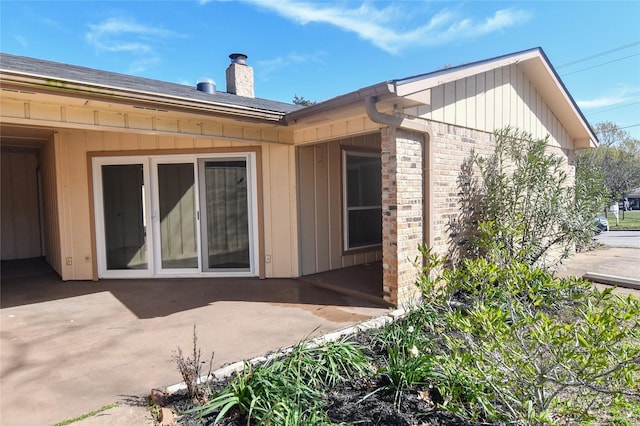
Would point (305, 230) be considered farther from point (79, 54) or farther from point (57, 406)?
point (79, 54)

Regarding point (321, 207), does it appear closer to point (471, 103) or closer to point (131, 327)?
point (471, 103)

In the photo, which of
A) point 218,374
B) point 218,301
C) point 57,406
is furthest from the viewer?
point 218,301

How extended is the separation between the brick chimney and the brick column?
6.05m

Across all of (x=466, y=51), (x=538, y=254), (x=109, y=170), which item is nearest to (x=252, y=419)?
(x=538, y=254)

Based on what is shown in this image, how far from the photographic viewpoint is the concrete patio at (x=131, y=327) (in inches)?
112

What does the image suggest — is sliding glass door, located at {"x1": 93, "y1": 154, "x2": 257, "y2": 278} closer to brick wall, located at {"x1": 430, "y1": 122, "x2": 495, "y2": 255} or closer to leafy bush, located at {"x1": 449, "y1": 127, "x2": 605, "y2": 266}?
brick wall, located at {"x1": 430, "y1": 122, "x2": 495, "y2": 255}

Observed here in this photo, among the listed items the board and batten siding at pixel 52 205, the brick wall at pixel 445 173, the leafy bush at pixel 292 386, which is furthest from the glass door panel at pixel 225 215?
the leafy bush at pixel 292 386

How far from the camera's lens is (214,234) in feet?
21.8

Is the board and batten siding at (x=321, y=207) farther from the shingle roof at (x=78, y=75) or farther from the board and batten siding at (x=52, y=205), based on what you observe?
the board and batten siding at (x=52, y=205)

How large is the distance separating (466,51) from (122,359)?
2197cm

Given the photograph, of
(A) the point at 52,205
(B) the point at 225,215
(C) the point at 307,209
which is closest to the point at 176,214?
(B) the point at 225,215

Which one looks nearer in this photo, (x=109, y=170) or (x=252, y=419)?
(x=252, y=419)

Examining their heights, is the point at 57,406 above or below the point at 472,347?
below

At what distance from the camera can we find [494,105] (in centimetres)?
638
